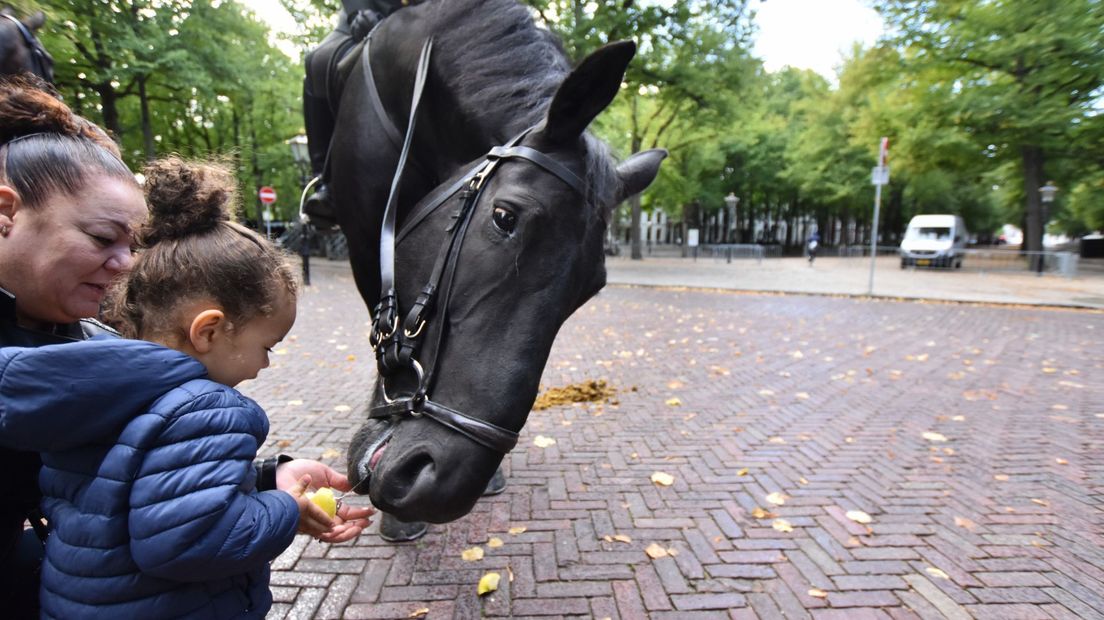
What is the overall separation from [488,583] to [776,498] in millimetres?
2009

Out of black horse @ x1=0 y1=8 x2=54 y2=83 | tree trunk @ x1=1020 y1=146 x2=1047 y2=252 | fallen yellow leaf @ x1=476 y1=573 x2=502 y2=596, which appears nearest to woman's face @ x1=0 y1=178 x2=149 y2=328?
black horse @ x1=0 y1=8 x2=54 y2=83

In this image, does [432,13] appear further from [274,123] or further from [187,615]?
[274,123]

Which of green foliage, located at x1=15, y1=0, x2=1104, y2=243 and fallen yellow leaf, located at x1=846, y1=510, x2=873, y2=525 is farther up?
green foliage, located at x1=15, y1=0, x2=1104, y2=243

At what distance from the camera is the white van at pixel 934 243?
24.7m

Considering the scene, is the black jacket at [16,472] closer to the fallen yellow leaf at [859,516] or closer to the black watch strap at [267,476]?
the black watch strap at [267,476]

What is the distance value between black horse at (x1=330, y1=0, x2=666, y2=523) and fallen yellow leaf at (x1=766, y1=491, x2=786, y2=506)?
2.39m

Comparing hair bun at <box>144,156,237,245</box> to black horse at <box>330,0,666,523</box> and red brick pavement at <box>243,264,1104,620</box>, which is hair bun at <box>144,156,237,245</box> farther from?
red brick pavement at <box>243,264,1104,620</box>

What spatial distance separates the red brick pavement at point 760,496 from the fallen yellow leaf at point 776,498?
6 centimetres

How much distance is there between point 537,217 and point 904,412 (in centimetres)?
529

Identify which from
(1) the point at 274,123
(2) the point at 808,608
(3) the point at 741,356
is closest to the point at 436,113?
(2) the point at 808,608

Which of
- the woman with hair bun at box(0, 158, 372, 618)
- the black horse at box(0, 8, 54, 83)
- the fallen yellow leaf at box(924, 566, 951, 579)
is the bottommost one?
the fallen yellow leaf at box(924, 566, 951, 579)

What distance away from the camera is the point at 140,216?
1326mm

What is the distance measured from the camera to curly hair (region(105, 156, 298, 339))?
3.98ft

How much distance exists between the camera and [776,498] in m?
3.46
